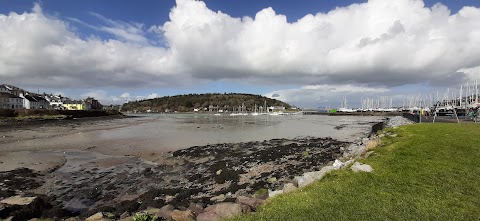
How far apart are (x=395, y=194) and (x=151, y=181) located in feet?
47.8

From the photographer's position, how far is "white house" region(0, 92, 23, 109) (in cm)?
11277

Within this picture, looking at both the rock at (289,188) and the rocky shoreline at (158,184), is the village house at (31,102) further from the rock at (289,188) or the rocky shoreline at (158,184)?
the rock at (289,188)

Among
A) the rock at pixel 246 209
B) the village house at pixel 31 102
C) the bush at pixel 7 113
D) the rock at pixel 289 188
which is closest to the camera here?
the rock at pixel 246 209

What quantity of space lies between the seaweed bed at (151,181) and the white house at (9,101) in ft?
385

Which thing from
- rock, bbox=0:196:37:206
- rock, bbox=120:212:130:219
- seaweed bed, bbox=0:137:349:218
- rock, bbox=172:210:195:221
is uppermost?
rock, bbox=172:210:195:221

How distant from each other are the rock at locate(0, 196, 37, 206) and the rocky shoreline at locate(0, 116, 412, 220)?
0.77 ft

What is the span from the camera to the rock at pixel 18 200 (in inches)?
535

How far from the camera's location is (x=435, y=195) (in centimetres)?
918

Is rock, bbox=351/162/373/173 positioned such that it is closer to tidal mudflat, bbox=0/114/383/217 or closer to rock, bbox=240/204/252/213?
tidal mudflat, bbox=0/114/383/217

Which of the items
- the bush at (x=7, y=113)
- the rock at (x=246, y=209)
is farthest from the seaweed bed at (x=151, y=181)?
the bush at (x=7, y=113)

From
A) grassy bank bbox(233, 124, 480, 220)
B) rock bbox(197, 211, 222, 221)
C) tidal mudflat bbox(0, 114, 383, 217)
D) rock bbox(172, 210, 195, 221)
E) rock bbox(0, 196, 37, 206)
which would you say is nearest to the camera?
grassy bank bbox(233, 124, 480, 220)

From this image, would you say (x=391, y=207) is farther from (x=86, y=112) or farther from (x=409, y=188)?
(x=86, y=112)

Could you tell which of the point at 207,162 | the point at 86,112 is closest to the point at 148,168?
the point at 207,162

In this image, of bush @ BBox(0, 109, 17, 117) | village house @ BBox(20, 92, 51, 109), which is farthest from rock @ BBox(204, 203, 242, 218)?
village house @ BBox(20, 92, 51, 109)
